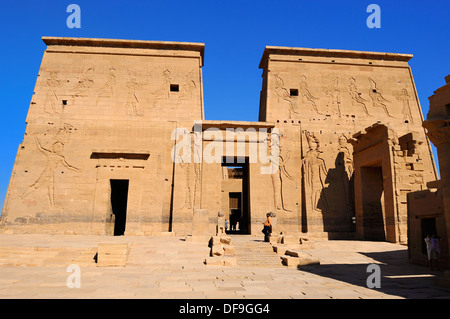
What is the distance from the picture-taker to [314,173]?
52.7 ft

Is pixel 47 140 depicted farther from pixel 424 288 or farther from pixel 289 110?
pixel 424 288

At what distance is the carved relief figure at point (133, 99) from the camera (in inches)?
653

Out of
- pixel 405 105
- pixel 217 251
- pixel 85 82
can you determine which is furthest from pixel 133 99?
pixel 405 105

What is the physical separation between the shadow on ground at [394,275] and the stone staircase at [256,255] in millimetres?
1011

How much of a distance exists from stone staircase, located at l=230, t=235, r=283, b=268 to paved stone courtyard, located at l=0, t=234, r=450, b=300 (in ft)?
0.18

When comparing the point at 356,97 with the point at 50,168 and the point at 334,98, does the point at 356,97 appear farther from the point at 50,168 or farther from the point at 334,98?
the point at 50,168

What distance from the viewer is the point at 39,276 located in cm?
672

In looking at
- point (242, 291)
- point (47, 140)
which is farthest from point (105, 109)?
point (242, 291)

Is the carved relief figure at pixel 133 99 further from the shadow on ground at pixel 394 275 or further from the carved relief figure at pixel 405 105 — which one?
the carved relief figure at pixel 405 105

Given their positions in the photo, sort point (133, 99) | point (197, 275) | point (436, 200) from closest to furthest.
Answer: point (197, 275)
point (436, 200)
point (133, 99)

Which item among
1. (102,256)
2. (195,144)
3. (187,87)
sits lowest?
(102,256)

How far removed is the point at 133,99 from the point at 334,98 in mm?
10980

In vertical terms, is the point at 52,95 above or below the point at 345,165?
above

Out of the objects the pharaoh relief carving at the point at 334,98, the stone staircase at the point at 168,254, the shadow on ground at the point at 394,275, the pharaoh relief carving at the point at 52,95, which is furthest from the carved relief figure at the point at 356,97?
the pharaoh relief carving at the point at 52,95
